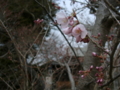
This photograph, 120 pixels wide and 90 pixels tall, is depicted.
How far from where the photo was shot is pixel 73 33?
0.76 m

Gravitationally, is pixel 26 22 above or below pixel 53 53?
above

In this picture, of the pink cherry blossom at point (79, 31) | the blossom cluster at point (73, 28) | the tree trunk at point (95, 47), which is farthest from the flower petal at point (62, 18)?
the tree trunk at point (95, 47)

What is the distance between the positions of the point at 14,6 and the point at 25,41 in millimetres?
2416

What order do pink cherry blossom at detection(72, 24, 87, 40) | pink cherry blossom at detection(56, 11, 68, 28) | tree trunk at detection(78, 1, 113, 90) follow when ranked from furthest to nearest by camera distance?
tree trunk at detection(78, 1, 113, 90) < pink cherry blossom at detection(56, 11, 68, 28) < pink cherry blossom at detection(72, 24, 87, 40)

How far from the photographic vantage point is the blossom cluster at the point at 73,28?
74 cm

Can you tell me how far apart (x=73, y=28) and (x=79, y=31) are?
42 mm

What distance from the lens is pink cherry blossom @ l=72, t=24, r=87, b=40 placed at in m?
0.72

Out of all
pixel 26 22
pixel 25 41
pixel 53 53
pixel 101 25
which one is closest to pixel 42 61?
pixel 53 53

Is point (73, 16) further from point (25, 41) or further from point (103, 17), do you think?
point (25, 41)

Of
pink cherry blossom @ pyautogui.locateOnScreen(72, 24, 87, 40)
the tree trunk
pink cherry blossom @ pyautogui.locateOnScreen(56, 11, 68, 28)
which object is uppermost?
pink cherry blossom @ pyautogui.locateOnScreen(56, 11, 68, 28)

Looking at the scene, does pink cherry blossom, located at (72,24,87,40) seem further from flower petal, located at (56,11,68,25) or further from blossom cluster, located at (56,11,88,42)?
flower petal, located at (56,11,68,25)

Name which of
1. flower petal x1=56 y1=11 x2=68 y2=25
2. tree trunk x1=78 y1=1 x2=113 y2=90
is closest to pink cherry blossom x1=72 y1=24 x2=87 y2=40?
flower petal x1=56 y1=11 x2=68 y2=25

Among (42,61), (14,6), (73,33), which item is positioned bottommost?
(42,61)

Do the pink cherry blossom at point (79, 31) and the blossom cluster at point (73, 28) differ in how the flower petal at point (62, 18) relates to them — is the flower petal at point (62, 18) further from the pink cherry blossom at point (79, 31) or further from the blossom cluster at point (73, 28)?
the pink cherry blossom at point (79, 31)
